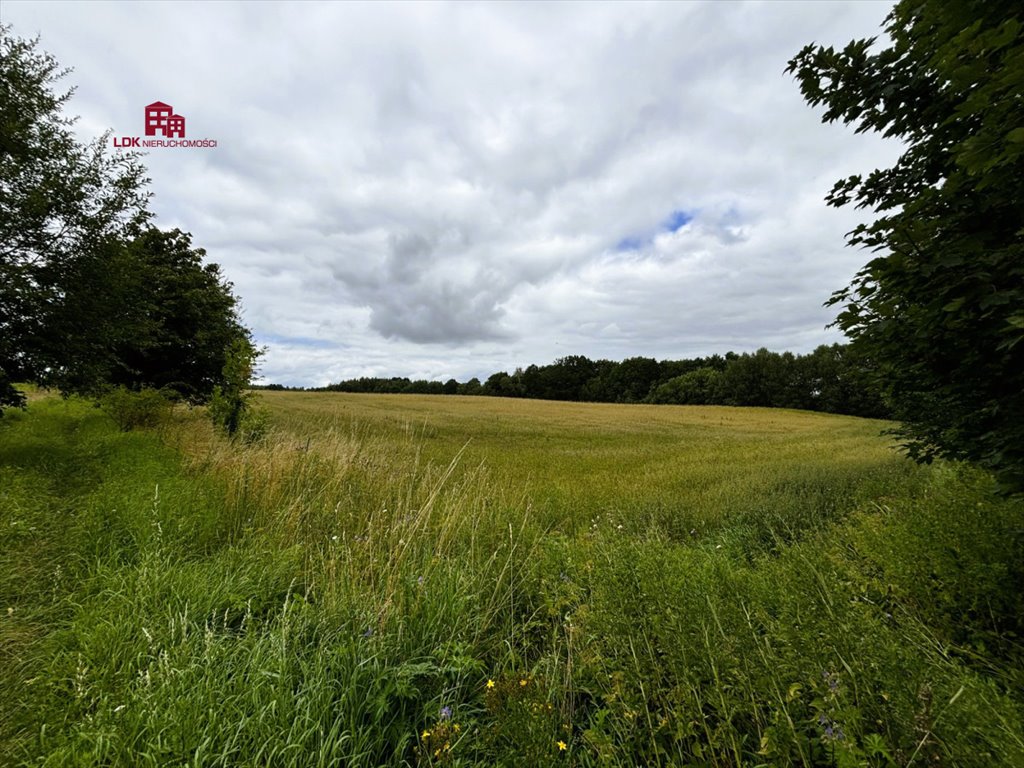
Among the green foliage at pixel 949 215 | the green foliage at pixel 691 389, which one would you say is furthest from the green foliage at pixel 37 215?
the green foliage at pixel 691 389

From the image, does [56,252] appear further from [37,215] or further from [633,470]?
[633,470]

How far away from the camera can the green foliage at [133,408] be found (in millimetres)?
11641

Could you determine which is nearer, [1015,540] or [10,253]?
[1015,540]

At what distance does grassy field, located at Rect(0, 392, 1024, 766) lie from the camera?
6.08 feet

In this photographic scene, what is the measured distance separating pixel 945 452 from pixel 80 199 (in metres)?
13.3

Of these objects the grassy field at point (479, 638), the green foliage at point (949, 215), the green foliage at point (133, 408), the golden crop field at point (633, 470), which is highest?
the green foliage at point (949, 215)

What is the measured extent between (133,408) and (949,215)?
54.3 feet

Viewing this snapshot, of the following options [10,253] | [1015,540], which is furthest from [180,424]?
[1015,540]

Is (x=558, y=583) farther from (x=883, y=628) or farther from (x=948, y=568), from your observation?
(x=948, y=568)

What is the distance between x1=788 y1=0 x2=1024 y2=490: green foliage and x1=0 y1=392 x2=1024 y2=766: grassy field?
0.98 m

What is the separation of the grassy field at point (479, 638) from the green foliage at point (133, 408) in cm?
761

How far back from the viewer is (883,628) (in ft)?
7.33

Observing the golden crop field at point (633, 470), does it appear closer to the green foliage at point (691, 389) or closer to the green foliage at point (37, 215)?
the green foliage at point (37, 215)

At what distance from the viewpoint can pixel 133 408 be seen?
463 inches
